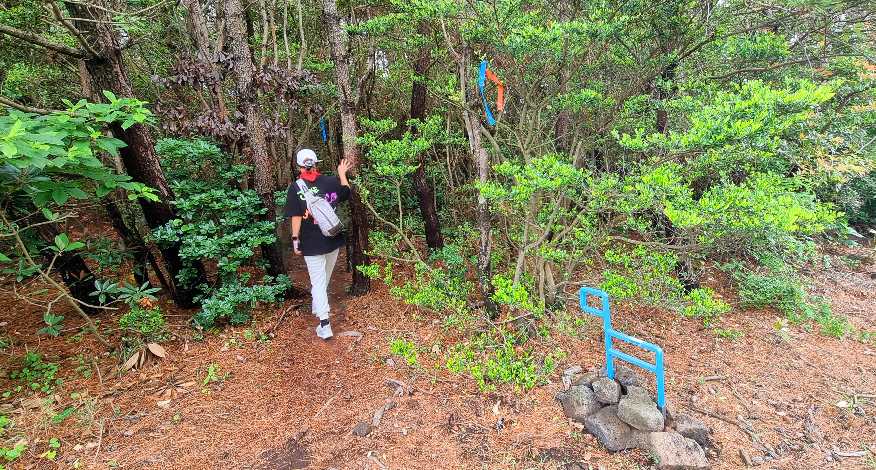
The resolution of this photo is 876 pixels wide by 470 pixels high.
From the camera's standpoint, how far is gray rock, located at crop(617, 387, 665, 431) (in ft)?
9.64

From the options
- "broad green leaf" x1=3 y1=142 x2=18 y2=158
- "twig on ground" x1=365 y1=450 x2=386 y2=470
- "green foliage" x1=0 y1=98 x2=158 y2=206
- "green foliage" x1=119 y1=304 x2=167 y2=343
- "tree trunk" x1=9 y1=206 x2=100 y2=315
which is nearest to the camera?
"broad green leaf" x1=3 y1=142 x2=18 y2=158

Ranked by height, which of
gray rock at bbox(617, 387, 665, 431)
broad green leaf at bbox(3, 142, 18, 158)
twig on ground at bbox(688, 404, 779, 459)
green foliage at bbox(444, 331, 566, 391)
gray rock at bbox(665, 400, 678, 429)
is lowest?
twig on ground at bbox(688, 404, 779, 459)

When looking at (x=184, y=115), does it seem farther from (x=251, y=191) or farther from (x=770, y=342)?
(x=770, y=342)

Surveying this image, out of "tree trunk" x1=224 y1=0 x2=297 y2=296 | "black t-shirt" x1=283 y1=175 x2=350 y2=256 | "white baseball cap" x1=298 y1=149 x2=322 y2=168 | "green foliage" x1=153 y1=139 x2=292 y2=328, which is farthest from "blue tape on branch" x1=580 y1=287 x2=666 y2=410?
"tree trunk" x1=224 y1=0 x2=297 y2=296

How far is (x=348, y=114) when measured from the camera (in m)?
4.48

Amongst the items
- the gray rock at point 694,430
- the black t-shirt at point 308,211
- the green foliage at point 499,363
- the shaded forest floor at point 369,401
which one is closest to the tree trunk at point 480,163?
the green foliage at point 499,363

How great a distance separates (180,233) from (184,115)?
120 centimetres

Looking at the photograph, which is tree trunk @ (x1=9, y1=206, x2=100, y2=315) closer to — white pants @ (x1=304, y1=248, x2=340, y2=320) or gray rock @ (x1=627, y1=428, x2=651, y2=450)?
white pants @ (x1=304, y1=248, x2=340, y2=320)

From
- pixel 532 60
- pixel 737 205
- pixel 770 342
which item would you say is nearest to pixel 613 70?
pixel 532 60

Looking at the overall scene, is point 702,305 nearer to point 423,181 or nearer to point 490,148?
point 490,148

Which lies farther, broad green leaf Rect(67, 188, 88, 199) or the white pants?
the white pants

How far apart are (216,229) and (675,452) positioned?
14.2 ft

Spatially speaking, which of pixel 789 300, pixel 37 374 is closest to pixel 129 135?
pixel 37 374

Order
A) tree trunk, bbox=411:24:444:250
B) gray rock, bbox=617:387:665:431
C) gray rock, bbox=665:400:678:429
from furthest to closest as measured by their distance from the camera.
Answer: tree trunk, bbox=411:24:444:250
gray rock, bbox=665:400:678:429
gray rock, bbox=617:387:665:431
